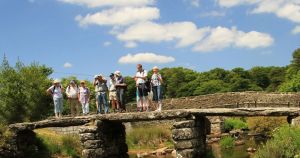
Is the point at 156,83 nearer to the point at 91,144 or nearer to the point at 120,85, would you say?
the point at 120,85

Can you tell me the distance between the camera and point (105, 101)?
1906 centimetres

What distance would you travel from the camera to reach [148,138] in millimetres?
30625

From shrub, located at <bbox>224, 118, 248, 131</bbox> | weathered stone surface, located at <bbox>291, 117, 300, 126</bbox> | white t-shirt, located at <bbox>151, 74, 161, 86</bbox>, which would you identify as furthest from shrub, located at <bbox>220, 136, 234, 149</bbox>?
weathered stone surface, located at <bbox>291, 117, 300, 126</bbox>

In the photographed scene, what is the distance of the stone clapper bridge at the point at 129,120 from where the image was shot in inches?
663

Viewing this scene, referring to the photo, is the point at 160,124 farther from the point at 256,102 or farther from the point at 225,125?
the point at 256,102

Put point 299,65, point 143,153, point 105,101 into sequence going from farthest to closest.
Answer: point 299,65 < point 143,153 < point 105,101

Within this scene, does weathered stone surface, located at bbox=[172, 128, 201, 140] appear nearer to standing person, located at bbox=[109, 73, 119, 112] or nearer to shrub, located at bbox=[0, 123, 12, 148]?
standing person, located at bbox=[109, 73, 119, 112]

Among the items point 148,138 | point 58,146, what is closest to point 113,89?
point 58,146

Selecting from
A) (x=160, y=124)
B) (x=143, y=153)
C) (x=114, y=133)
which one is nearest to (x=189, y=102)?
(x=160, y=124)

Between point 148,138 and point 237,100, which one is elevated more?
point 237,100

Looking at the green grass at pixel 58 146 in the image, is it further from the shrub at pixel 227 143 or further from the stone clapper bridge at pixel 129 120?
the shrub at pixel 227 143

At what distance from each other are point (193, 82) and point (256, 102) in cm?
4028

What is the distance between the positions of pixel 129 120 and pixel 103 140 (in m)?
2.01

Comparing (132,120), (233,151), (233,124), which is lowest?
(233,151)
